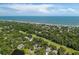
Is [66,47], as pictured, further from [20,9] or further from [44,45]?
[20,9]

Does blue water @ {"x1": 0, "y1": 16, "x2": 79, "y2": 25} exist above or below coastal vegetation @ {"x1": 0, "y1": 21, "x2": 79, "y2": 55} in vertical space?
above

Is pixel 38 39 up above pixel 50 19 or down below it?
below

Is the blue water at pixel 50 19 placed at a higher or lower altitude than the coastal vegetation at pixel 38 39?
higher

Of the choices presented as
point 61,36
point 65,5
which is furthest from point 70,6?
point 61,36
